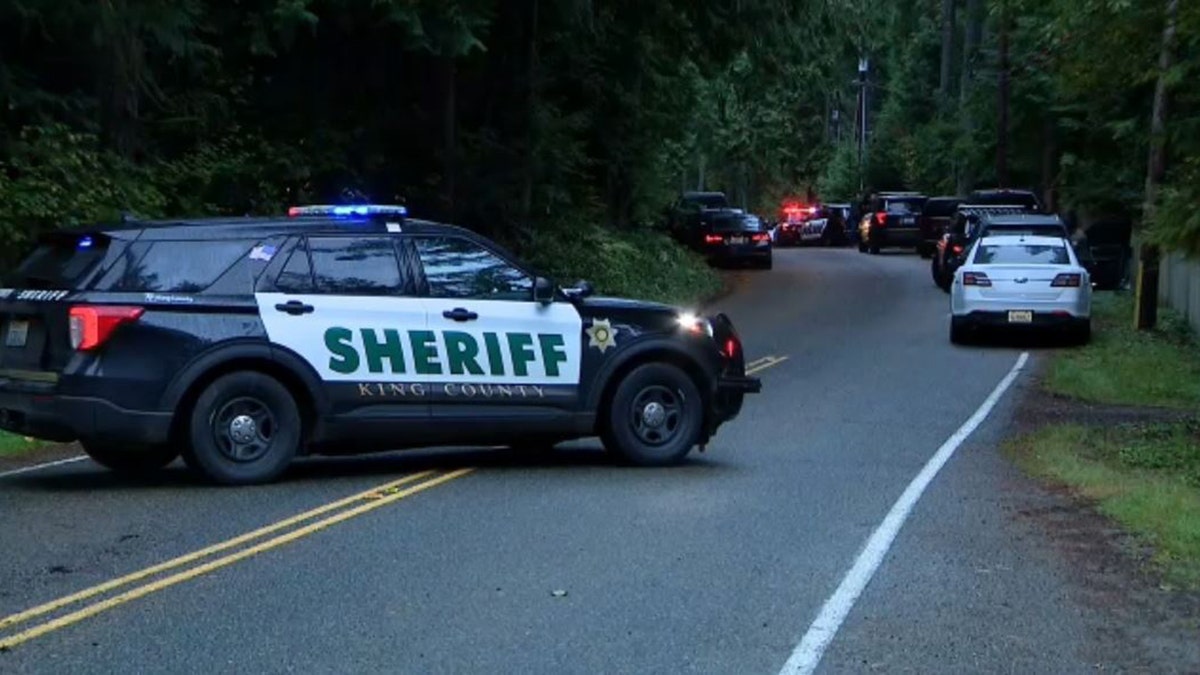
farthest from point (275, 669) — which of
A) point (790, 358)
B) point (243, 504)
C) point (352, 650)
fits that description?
point (790, 358)

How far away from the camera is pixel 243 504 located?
39.2ft

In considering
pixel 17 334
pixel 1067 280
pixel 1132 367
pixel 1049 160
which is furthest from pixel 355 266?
pixel 1049 160

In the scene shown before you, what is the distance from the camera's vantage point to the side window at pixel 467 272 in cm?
1336

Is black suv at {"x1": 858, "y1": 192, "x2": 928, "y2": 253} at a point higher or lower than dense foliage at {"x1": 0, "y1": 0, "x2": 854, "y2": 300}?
lower

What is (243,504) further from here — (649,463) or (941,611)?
(941,611)

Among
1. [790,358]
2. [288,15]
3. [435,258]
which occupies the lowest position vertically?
[790,358]

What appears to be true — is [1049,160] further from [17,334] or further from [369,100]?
[17,334]

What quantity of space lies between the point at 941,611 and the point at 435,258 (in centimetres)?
561

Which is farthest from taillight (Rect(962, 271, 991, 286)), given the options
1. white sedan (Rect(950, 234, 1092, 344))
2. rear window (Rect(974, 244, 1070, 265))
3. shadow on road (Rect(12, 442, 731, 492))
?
shadow on road (Rect(12, 442, 731, 492))

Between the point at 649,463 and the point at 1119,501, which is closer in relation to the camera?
the point at 1119,501

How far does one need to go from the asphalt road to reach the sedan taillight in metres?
11.5

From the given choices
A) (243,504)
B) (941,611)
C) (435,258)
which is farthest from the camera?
(435,258)

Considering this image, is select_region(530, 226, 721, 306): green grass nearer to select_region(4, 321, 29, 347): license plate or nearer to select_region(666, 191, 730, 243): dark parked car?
select_region(666, 191, 730, 243): dark parked car

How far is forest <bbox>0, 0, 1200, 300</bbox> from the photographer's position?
65.7ft
